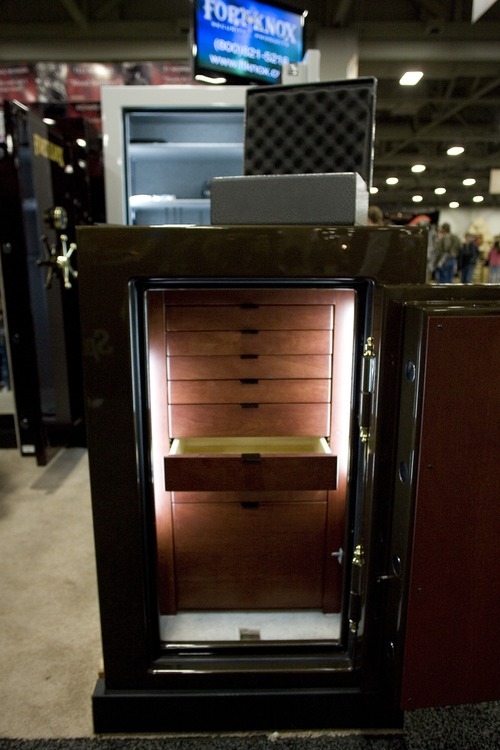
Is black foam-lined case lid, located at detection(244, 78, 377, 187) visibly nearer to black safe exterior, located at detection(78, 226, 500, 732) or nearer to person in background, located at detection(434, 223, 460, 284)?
black safe exterior, located at detection(78, 226, 500, 732)


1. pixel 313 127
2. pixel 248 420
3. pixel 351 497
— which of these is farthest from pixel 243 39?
pixel 351 497

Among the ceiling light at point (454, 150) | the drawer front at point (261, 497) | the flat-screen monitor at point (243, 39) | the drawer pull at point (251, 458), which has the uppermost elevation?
the ceiling light at point (454, 150)

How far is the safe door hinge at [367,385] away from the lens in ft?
3.87

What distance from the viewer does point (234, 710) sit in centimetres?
142

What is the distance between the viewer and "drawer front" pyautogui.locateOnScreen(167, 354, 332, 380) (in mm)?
1661

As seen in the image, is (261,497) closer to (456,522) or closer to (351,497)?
(351,497)

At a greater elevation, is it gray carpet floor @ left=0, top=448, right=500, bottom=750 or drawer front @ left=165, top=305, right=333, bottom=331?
drawer front @ left=165, top=305, right=333, bottom=331

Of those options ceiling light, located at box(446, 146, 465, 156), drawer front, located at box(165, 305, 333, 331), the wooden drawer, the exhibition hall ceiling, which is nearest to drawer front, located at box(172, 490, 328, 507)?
the wooden drawer

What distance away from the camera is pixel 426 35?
5973 millimetres

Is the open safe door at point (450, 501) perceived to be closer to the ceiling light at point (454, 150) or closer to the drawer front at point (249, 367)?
the drawer front at point (249, 367)

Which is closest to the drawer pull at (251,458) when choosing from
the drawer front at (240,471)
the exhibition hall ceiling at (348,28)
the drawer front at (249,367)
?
the drawer front at (240,471)

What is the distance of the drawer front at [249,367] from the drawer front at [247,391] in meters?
0.02

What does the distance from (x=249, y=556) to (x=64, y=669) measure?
28.0 inches

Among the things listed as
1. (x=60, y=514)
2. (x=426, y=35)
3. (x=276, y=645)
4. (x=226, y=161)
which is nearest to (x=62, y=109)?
(x=226, y=161)
